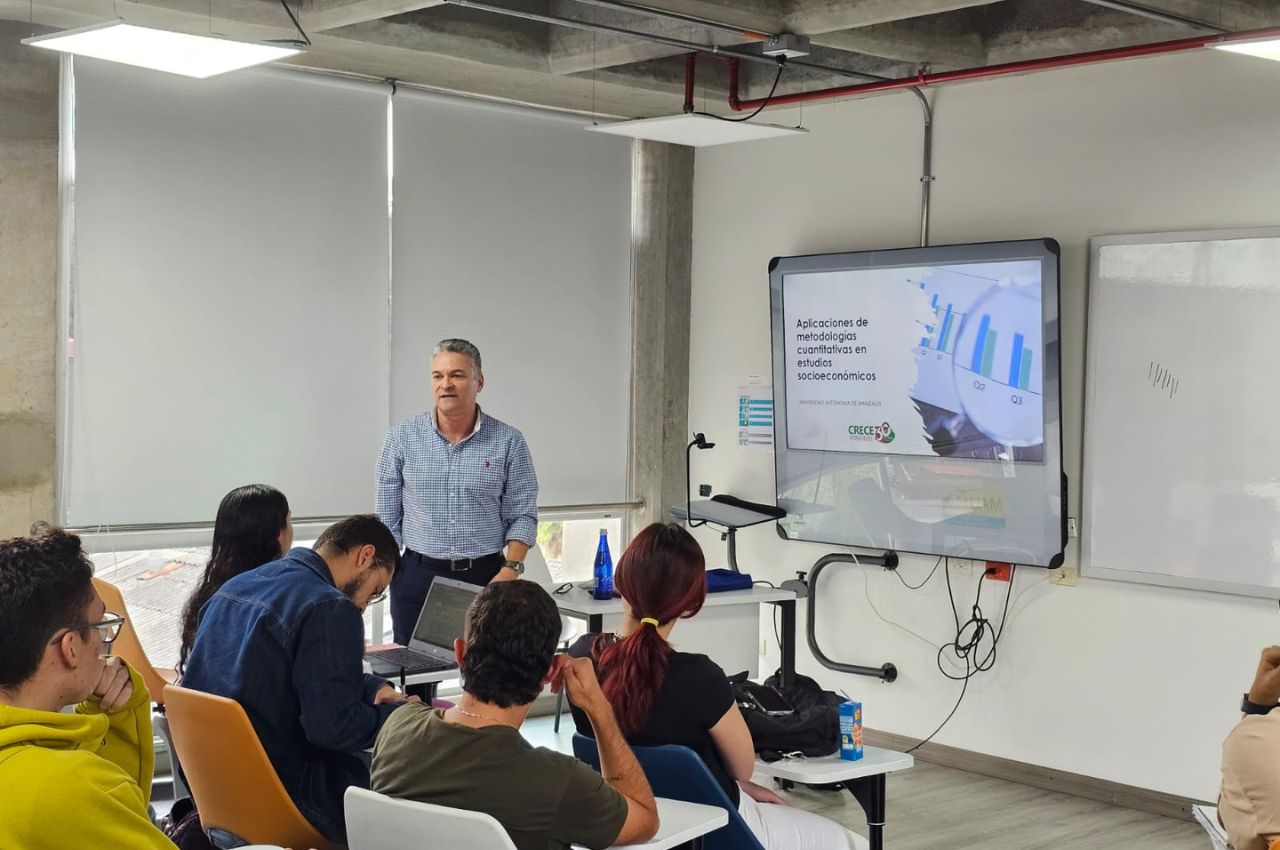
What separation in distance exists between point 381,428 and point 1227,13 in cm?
370

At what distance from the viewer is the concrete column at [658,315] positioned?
6.98 m

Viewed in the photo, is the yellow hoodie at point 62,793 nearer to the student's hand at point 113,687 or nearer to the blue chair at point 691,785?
the student's hand at point 113,687

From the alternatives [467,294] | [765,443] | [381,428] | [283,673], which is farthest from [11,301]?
[765,443]

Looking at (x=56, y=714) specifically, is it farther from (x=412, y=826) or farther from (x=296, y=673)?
(x=296, y=673)

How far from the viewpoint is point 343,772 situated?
3.20m

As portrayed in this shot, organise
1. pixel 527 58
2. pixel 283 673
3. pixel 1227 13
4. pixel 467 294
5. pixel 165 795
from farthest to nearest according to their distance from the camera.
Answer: pixel 467 294, pixel 527 58, pixel 165 795, pixel 1227 13, pixel 283 673

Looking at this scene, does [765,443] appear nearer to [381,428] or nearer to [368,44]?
[381,428]

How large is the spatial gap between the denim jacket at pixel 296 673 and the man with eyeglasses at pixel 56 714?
90 cm

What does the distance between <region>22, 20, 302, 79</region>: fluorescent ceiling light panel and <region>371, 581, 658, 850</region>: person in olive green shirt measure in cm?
183

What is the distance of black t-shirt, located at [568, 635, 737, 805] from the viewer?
3066mm

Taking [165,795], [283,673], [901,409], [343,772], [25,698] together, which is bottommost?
[165,795]

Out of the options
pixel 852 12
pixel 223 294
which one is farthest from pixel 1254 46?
pixel 223 294

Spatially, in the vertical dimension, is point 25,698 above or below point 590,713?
above

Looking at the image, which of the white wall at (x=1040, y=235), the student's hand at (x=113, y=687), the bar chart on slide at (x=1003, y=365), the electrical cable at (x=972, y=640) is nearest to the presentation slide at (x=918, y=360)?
the bar chart on slide at (x=1003, y=365)
